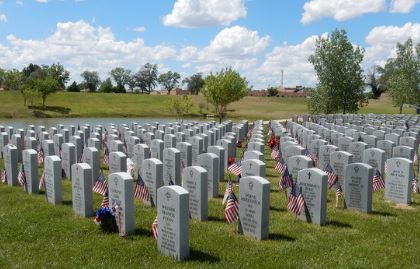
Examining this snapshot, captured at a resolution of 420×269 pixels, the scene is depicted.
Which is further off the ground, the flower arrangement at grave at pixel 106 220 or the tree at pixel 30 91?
the tree at pixel 30 91

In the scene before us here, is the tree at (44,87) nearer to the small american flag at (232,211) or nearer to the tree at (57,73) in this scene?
the tree at (57,73)

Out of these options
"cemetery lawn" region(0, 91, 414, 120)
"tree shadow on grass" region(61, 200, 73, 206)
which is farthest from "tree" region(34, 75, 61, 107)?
"tree shadow on grass" region(61, 200, 73, 206)

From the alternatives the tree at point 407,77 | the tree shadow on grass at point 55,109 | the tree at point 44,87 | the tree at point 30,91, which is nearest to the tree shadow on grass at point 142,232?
the tree at point 407,77

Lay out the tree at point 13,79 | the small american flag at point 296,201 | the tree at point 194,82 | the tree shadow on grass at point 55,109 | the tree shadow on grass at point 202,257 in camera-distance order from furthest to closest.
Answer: the tree at point 194,82, the tree at point 13,79, the tree shadow on grass at point 55,109, the small american flag at point 296,201, the tree shadow on grass at point 202,257

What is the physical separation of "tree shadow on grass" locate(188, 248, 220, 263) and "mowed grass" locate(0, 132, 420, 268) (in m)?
0.02

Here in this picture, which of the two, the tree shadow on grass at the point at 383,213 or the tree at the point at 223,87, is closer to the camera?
the tree shadow on grass at the point at 383,213

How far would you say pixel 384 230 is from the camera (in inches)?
355

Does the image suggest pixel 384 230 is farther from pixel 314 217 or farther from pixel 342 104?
pixel 342 104

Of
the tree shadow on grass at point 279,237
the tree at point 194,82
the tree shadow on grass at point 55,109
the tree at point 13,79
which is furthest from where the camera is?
the tree at point 194,82

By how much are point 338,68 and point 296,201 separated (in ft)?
118

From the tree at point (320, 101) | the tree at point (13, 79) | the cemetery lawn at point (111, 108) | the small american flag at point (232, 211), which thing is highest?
the tree at point (13, 79)

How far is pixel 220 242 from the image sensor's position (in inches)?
325

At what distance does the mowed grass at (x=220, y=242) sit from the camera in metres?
7.34

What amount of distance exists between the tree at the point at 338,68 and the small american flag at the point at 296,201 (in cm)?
3537
